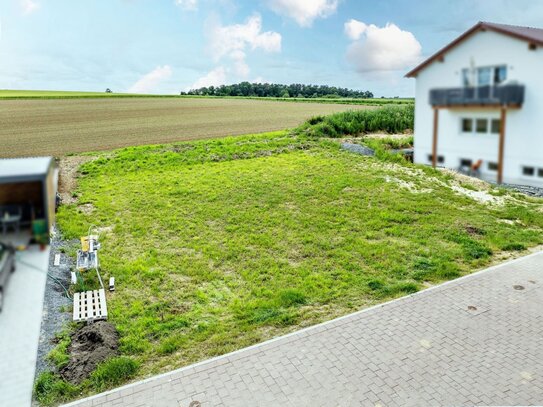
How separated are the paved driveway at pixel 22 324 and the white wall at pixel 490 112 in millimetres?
1805

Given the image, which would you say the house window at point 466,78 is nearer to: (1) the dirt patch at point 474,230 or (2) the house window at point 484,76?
(2) the house window at point 484,76

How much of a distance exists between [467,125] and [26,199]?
1.81 meters

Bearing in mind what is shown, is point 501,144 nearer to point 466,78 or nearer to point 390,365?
point 466,78

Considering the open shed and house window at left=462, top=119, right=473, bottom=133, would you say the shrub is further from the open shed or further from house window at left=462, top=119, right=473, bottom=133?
the open shed

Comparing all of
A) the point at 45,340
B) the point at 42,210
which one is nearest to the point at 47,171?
the point at 42,210

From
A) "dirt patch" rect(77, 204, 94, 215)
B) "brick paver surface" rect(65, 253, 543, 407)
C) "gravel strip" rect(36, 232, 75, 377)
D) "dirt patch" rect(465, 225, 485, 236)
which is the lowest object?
"brick paver surface" rect(65, 253, 543, 407)

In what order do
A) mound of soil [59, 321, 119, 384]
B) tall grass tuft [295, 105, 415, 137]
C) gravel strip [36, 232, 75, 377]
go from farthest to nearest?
1. gravel strip [36, 232, 75, 377]
2. mound of soil [59, 321, 119, 384]
3. tall grass tuft [295, 105, 415, 137]

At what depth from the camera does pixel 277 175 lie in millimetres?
34656

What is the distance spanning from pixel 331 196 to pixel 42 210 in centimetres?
2826

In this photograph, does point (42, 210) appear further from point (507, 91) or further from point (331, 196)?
point (331, 196)

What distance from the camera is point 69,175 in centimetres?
3575

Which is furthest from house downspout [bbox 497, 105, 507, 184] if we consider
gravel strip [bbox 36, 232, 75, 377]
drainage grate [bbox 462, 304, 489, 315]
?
drainage grate [bbox 462, 304, 489, 315]

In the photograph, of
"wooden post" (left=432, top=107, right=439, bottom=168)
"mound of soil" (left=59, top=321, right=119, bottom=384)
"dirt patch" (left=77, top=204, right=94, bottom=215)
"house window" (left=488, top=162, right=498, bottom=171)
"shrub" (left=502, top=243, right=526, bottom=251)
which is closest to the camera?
"house window" (left=488, top=162, right=498, bottom=171)

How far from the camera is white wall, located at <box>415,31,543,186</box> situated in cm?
177
